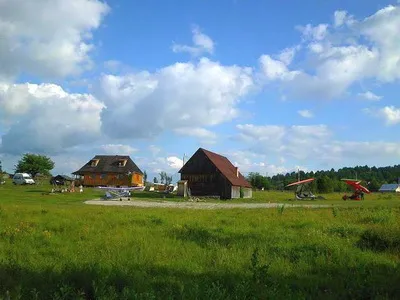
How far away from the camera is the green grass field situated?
7398 mm

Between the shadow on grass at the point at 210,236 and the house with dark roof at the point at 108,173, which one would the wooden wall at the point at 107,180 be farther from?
the shadow on grass at the point at 210,236

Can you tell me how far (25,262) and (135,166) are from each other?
260ft

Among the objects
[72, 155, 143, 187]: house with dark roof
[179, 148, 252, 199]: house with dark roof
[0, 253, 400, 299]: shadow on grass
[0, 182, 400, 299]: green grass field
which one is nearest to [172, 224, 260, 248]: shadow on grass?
[0, 182, 400, 299]: green grass field

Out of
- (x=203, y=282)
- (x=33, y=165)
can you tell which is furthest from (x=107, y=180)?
(x=203, y=282)

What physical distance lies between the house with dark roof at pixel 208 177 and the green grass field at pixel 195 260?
145ft

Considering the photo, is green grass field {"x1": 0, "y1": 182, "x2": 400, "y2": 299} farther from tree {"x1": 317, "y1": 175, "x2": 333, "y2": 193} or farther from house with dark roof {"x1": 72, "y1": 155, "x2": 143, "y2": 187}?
house with dark roof {"x1": 72, "y1": 155, "x2": 143, "y2": 187}

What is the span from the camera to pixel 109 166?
86438 millimetres

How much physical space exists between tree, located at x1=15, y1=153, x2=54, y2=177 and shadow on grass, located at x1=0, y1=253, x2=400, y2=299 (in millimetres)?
99646

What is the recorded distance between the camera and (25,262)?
410 inches

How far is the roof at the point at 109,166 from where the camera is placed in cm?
8556

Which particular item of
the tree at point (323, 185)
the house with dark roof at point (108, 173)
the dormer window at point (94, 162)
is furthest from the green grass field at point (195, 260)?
the dormer window at point (94, 162)

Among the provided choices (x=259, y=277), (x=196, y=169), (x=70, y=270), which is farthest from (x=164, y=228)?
(x=196, y=169)

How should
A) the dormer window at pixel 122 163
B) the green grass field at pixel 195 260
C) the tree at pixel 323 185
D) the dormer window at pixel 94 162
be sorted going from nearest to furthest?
the green grass field at pixel 195 260 → the tree at pixel 323 185 → the dormer window at pixel 122 163 → the dormer window at pixel 94 162

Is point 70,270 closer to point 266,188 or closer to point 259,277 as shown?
point 259,277
